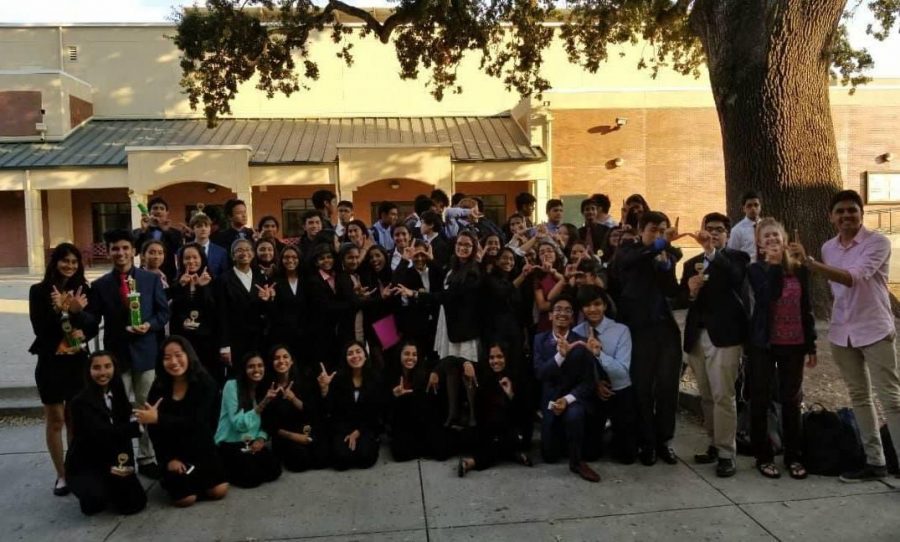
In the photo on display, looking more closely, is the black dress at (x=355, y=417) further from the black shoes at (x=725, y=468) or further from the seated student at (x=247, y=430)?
the black shoes at (x=725, y=468)

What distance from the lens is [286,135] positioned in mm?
22578

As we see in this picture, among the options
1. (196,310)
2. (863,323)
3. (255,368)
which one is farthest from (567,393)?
(196,310)

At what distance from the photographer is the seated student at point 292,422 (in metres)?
5.01

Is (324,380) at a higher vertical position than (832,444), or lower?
higher

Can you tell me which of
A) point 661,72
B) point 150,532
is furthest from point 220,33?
point 661,72

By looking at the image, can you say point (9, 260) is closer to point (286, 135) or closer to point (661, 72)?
point (286, 135)

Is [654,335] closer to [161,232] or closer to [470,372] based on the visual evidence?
[470,372]

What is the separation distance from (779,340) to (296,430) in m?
3.69

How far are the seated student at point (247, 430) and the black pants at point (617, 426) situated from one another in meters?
2.41

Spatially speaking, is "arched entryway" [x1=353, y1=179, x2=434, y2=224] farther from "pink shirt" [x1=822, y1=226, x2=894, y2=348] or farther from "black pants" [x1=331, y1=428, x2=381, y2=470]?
"pink shirt" [x1=822, y1=226, x2=894, y2=348]

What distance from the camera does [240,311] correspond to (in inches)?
219

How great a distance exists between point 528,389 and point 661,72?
22.8 meters

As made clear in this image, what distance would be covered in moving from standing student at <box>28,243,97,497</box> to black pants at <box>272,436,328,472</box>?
1480mm

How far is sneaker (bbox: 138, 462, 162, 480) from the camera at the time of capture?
4883mm
